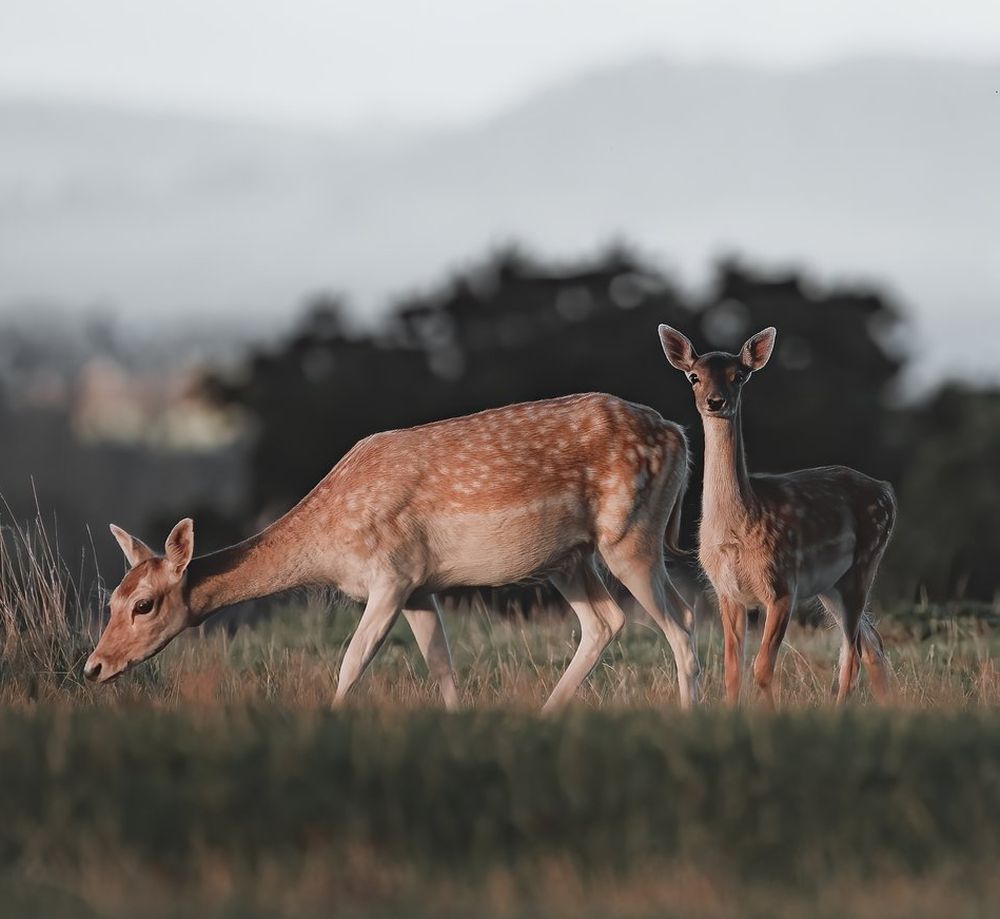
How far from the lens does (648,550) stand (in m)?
11.8

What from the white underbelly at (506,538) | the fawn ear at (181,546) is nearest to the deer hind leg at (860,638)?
the white underbelly at (506,538)

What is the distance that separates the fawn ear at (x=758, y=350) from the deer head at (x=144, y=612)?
3315 millimetres

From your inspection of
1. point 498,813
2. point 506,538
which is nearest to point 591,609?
point 506,538

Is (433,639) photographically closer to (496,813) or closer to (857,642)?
(857,642)

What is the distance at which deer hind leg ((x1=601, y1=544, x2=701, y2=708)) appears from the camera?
11.7 meters

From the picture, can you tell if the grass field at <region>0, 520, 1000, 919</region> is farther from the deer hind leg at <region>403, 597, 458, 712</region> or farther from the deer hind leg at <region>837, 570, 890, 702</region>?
the deer hind leg at <region>403, 597, 458, 712</region>

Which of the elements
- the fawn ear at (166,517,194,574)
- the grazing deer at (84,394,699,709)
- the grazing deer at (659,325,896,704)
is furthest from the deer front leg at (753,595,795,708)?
the fawn ear at (166,517,194,574)

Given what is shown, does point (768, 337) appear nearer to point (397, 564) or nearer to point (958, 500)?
A: point (397, 564)

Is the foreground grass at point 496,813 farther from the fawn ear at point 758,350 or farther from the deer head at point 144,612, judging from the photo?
the fawn ear at point 758,350

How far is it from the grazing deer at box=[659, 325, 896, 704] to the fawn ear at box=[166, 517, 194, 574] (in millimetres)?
2919

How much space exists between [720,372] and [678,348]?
585mm

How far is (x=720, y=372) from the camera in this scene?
1104 centimetres

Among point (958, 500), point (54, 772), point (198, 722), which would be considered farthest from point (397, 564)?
point (958, 500)

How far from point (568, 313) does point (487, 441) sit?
1027 inches
